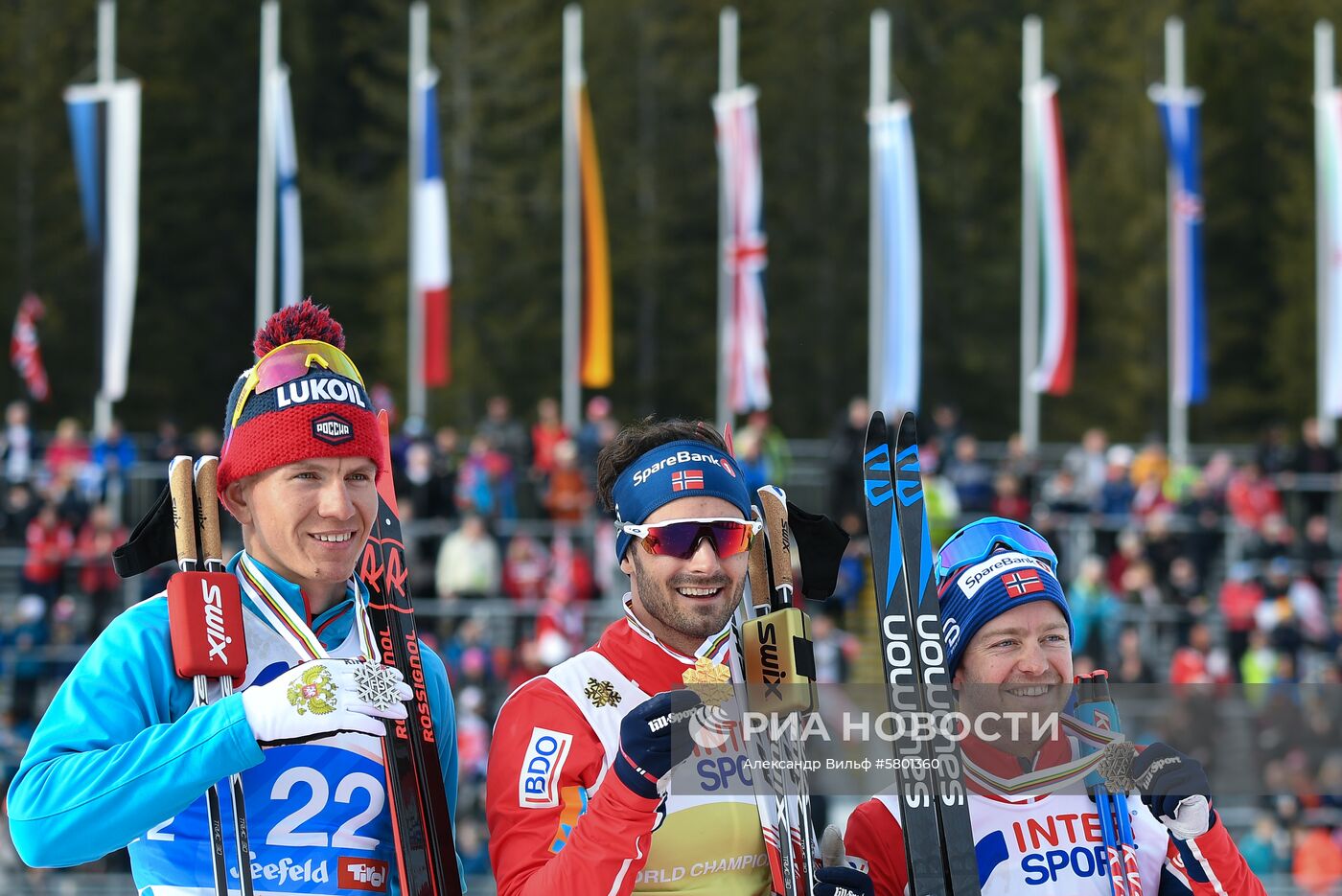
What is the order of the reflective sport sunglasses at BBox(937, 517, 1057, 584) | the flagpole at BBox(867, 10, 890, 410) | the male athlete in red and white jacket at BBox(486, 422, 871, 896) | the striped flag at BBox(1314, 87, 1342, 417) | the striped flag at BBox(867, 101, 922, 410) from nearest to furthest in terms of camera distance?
the male athlete in red and white jacket at BBox(486, 422, 871, 896) → the reflective sport sunglasses at BBox(937, 517, 1057, 584) → the striped flag at BBox(867, 101, 922, 410) → the striped flag at BBox(1314, 87, 1342, 417) → the flagpole at BBox(867, 10, 890, 410)

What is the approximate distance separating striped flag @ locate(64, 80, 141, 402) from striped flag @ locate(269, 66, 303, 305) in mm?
1887

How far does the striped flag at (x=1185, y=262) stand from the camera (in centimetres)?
2000

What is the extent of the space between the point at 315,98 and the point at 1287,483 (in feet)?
85.6

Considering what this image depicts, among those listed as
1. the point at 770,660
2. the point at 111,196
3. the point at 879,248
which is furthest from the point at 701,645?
the point at 879,248

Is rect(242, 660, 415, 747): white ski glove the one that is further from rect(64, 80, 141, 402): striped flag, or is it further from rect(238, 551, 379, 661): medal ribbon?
rect(64, 80, 141, 402): striped flag

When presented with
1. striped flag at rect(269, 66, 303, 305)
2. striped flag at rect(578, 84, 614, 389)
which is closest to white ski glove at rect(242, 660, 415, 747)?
striped flag at rect(269, 66, 303, 305)

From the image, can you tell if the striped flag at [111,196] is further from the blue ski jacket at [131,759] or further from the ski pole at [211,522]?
the blue ski jacket at [131,759]

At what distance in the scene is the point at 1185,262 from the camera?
20.2 m

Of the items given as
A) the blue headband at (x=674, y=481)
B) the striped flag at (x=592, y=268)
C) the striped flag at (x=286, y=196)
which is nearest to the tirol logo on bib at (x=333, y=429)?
the blue headband at (x=674, y=481)

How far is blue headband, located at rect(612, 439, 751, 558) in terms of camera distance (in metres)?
3.59

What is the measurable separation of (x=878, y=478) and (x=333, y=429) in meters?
1.18

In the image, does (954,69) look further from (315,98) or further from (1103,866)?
(1103,866)

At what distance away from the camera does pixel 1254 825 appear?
1202cm

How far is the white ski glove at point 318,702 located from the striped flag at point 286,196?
53.9ft
